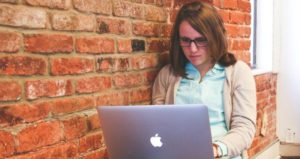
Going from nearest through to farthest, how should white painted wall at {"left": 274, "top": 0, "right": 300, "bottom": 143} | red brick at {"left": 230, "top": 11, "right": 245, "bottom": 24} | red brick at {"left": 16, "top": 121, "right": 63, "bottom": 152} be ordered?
1. red brick at {"left": 16, "top": 121, "right": 63, "bottom": 152}
2. red brick at {"left": 230, "top": 11, "right": 245, "bottom": 24}
3. white painted wall at {"left": 274, "top": 0, "right": 300, "bottom": 143}

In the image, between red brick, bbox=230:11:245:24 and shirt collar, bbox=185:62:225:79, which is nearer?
shirt collar, bbox=185:62:225:79

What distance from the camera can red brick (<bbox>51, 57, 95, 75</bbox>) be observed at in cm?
140

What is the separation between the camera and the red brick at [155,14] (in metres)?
1.94

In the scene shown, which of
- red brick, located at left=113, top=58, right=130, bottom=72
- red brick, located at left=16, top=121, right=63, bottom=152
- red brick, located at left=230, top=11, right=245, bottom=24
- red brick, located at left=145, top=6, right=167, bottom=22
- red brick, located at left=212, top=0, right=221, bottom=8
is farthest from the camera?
red brick, located at left=230, top=11, right=245, bottom=24

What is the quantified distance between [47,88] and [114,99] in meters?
0.41

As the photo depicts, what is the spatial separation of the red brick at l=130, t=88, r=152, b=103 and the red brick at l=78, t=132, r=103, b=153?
278 millimetres

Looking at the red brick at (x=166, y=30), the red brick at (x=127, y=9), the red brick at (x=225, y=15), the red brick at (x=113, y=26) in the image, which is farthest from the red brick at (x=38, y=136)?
the red brick at (x=225, y=15)

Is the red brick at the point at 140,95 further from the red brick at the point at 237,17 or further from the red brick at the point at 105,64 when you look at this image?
the red brick at the point at 237,17

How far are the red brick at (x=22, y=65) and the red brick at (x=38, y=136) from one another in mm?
193

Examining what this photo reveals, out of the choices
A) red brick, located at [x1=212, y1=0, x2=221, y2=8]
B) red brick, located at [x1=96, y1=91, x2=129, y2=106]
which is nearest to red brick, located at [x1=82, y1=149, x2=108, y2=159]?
red brick, located at [x1=96, y1=91, x2=129, y2=106]

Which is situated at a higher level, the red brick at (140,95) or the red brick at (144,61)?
the red brick at (144,61)

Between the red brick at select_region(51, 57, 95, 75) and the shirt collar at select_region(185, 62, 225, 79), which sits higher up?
the red brick at select_region(51, 57, 95, 75)

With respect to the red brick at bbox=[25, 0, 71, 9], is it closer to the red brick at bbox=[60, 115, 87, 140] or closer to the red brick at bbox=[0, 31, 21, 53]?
the red brick at bbox=[0, 31, 21, 53]

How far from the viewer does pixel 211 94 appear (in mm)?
1797
